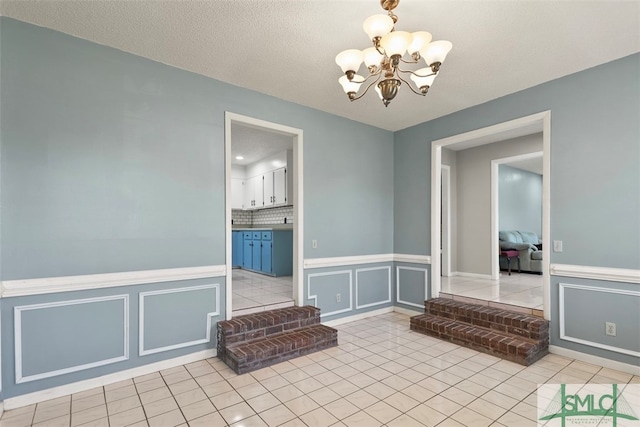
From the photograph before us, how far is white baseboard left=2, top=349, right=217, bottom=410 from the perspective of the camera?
2.32 metres

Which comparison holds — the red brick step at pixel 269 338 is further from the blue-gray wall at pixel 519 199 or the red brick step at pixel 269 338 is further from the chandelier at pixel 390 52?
the blue-gray wall at pixel 519 199

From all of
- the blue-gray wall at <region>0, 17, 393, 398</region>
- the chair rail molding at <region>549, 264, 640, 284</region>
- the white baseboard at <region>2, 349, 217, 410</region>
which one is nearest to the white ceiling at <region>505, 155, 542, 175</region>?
the chair rail molding at <region>549, 264, 640, 284</region>

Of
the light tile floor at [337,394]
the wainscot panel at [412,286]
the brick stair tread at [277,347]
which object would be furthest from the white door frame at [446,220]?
the brick stair tread at [277,347]

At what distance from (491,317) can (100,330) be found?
3988 mm

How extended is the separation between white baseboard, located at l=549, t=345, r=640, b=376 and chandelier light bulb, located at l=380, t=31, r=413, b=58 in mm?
3393

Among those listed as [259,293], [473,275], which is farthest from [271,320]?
[473,275]

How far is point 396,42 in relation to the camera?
1.93 meters

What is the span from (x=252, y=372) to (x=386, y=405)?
1.25m

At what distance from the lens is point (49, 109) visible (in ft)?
8.16

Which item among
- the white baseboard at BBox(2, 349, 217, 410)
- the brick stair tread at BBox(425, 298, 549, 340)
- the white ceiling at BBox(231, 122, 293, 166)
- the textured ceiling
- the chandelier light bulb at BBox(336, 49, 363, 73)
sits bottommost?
the white baseboard at BBox(2, 349, 217, 410)

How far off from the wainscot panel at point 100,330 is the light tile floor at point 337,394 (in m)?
0.18

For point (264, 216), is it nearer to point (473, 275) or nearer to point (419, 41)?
point (473, 275)

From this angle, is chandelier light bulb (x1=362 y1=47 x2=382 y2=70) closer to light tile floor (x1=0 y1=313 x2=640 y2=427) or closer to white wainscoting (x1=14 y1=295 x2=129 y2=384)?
light tile floor (x1=0 y1=313 x2=640 y2=427)

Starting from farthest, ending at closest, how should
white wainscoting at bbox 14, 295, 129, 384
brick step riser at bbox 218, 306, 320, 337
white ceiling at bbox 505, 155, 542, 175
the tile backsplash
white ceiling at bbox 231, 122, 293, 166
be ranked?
white ceiling at bbox 505, 155, 542, 175
the tile backsplash
white ceiling at bbox 231, 122, 293, 166
brick step riser at bbox 218, 306, 320, 337
white wainscoting at bbox 14, 295, 129, 384
